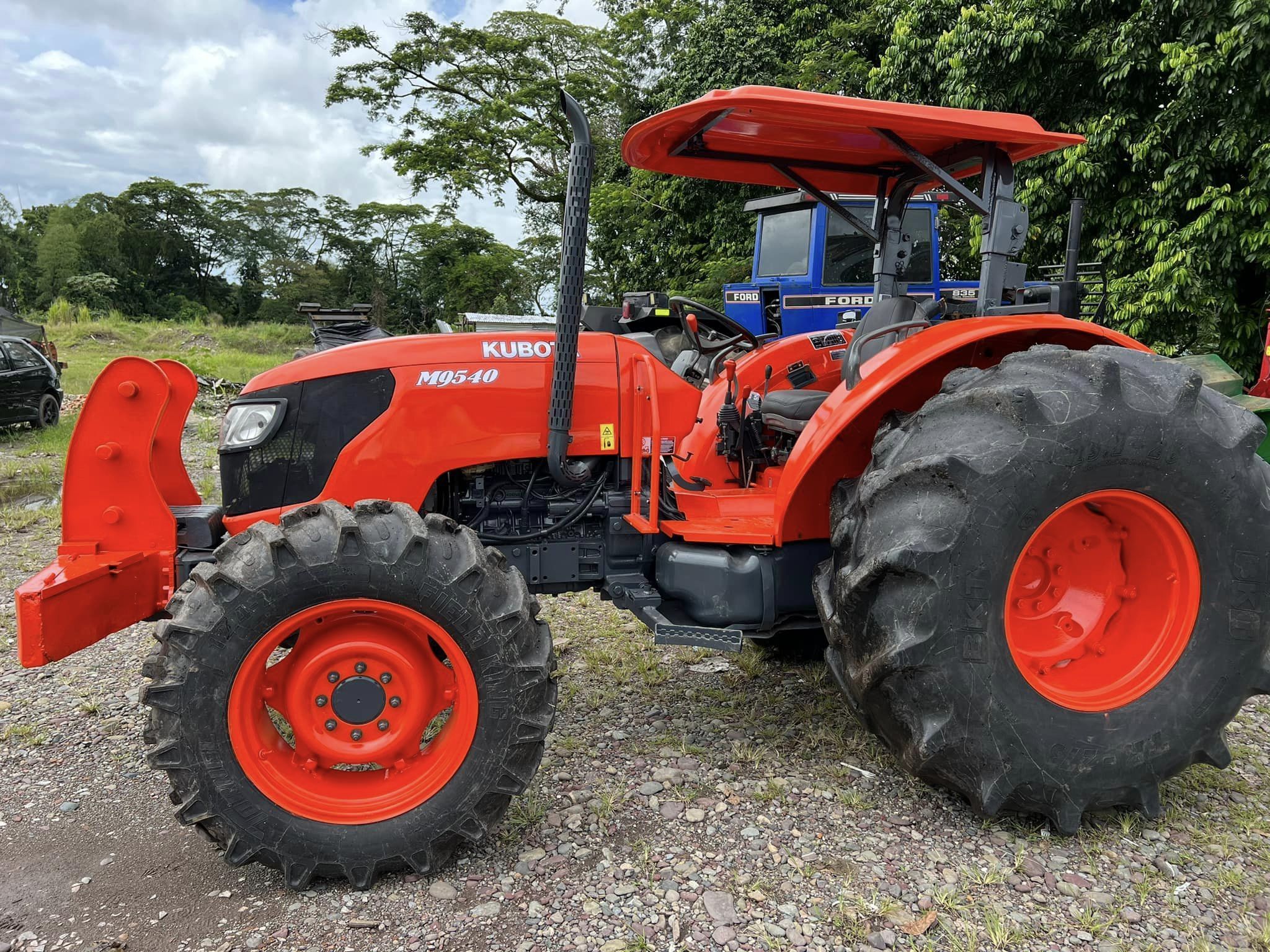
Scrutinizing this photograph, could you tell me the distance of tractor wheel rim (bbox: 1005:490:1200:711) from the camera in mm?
2506

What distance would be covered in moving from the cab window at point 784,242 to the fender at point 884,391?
6682 millimetres

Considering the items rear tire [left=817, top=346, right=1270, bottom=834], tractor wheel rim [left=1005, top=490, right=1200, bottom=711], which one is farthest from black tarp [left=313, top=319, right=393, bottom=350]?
tractor wheel rim [left=1005, top=490, right=1200, bottom=711]

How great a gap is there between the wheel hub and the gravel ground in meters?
0.46

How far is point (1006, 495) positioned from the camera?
90.4 inches

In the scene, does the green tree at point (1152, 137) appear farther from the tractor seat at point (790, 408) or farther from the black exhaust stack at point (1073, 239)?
the tractor seat at point (790, 408)

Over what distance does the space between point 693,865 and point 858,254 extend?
7939 mm

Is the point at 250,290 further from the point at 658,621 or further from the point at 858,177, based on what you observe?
the point at 658,621

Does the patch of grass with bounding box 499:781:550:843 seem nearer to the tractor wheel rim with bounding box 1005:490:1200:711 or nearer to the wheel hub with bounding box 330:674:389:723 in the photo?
the wheel hub with bounding box 330:674:389:723

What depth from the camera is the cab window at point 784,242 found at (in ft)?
30.5

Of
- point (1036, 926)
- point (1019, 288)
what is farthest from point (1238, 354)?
point (1036, 926)

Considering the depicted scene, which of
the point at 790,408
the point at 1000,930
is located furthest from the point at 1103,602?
the point at 790,408

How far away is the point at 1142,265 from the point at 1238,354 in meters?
1.12

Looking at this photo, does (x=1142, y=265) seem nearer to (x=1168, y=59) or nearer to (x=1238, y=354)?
(x=1238, y=354)

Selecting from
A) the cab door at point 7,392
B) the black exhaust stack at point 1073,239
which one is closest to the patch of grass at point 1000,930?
the black exhaust stack at point 1073,239
